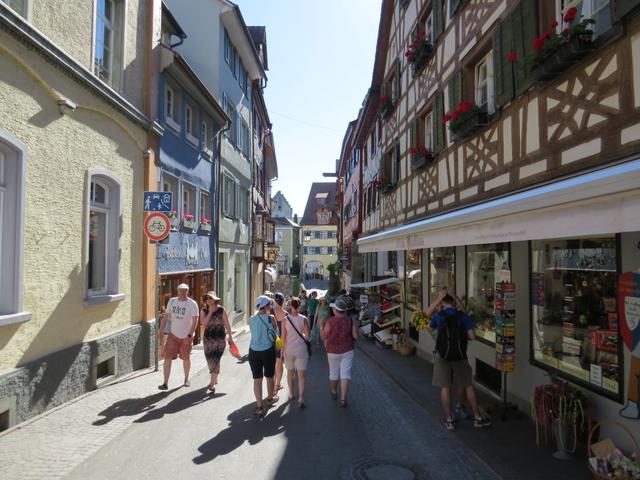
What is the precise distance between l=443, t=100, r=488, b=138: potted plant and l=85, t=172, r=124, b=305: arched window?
5.81 metres

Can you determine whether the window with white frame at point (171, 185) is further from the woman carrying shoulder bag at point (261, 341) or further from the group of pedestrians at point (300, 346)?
the woman carrying shoulder bag at point (261, 341)

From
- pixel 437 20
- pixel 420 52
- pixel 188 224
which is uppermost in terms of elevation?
pixel 437 20

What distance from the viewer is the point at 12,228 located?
5.88m

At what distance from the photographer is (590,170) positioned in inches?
201

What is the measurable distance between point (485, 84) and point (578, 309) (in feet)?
14.6

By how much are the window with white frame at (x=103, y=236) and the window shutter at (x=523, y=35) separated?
6.39 m

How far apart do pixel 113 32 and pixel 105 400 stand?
6167 mm

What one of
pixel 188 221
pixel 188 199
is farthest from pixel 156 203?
pixel 188 199

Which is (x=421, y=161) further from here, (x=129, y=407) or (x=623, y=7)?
(x=129, y=407)

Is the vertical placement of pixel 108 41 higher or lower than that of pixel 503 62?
higher

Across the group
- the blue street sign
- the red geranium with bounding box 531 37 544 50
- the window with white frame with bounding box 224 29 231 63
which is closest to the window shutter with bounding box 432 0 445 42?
the red geranium with bounding box 531 37 544 50

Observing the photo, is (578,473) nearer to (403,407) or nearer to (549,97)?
(403,407)

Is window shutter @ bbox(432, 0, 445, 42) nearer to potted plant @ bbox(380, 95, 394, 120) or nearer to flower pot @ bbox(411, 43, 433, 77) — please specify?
flower pot @ bbox(411, 43, 433, 77)

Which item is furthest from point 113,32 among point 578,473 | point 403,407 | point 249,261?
point 249,261
